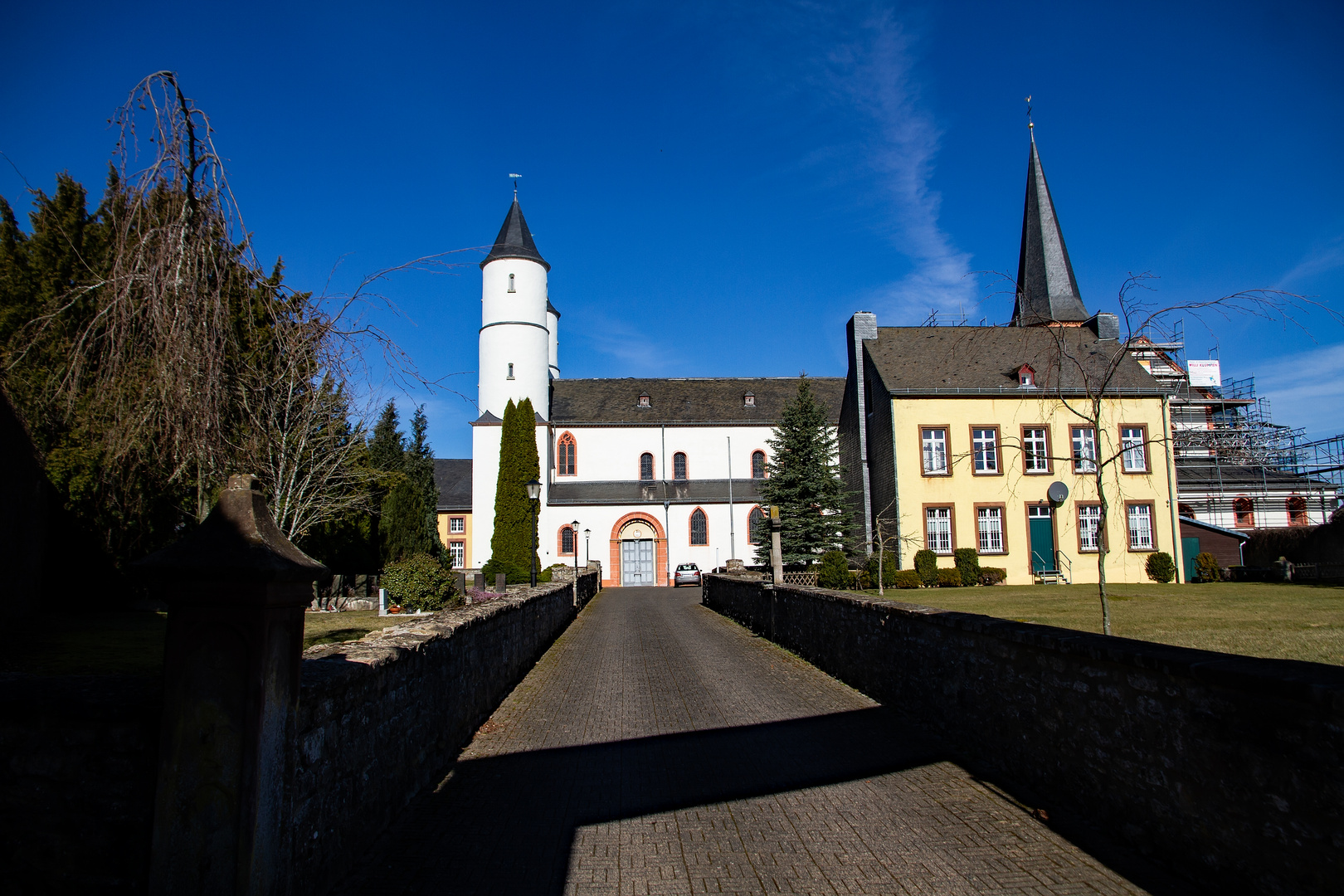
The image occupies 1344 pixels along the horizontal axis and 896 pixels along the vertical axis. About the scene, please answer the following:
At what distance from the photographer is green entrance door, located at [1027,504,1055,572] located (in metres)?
30.9

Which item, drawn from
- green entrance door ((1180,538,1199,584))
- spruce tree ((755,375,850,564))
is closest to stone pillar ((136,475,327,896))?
spruce tree ((755,375,850,564))

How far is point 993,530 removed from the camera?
1220 inches

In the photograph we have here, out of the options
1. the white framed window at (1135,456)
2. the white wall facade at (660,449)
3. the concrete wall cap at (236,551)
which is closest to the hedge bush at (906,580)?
the white framed window at (1135,456)

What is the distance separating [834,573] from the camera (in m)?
24.4

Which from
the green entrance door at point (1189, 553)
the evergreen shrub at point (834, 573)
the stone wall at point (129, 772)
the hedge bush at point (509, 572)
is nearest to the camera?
the stone wall at point (129, 772)

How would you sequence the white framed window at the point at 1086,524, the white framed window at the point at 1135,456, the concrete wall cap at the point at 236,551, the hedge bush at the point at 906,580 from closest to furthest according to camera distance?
1. the concrete wall cap at the point at 236,551
2. the hedge bush at the point at 906,580
3. the white framed window at the point at 1086,524
4. the white framed window at the point at 1135,456

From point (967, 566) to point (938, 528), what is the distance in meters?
2.03

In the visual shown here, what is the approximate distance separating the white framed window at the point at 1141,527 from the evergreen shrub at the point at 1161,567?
0.99 m

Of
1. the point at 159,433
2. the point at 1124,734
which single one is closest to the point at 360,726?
the point at 159,433

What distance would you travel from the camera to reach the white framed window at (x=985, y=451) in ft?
103

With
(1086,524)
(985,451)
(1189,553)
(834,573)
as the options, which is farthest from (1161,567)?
(834,573)

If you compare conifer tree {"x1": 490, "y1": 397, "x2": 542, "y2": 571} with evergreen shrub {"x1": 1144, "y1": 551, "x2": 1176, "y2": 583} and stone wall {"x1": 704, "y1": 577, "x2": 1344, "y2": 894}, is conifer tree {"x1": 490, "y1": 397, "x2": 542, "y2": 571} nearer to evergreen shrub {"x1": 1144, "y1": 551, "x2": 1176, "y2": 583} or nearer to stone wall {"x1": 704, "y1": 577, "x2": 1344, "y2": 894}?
evergreen shrub {"x1": 1144, "y1": 551, "x2": 1176, "y2": 583}

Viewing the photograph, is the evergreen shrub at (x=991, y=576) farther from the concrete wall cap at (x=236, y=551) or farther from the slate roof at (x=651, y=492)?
the concrete wall cap at (x=236, y=551)

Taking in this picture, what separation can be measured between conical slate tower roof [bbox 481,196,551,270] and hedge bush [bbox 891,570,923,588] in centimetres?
2547
